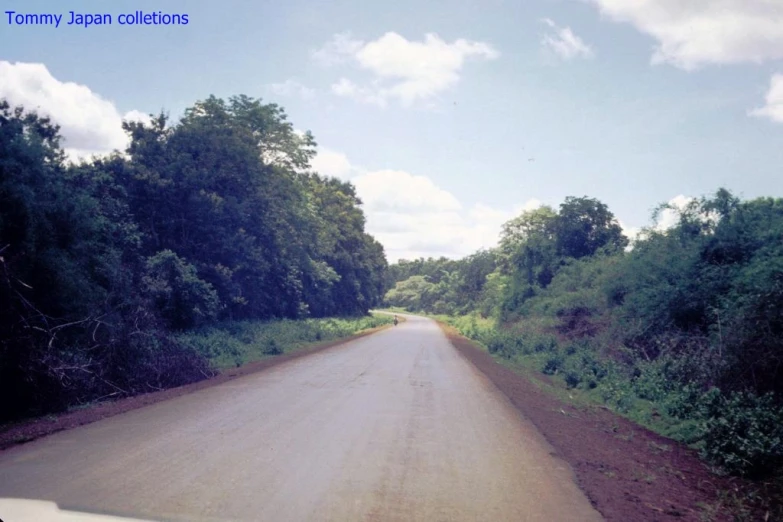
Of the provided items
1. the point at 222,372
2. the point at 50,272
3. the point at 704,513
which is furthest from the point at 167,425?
the point at 222,372

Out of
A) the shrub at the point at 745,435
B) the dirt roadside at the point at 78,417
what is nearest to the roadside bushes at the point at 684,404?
the shrub at the point at 745,435

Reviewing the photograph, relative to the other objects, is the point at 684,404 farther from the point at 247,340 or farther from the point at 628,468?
the point at 247,340

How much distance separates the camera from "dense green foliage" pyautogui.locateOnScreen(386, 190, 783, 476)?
891cm

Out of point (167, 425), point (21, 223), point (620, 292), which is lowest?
point (167, 425)

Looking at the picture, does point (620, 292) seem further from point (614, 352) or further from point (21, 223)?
point (21, 223)

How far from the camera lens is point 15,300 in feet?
34.3

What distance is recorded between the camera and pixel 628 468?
7512 millimetres

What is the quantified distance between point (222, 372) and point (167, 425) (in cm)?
824

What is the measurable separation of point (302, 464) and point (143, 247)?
2047 centimetres

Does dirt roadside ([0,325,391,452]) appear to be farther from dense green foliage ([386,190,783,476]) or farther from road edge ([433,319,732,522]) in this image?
dense green foliage ([386,190,783,476])

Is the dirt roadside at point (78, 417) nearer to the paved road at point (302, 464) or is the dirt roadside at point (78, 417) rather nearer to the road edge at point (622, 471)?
the paved road at point (302, 464)

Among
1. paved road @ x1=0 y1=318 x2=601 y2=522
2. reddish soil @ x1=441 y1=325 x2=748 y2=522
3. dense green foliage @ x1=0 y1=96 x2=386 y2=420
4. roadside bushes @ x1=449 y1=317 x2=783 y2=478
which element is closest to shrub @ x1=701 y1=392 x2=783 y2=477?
roadside bushes @ x1=449 y1=317 x2=783 y2=478

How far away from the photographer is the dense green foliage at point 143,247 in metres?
10.7

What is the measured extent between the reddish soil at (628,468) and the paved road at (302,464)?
1.01 ft
